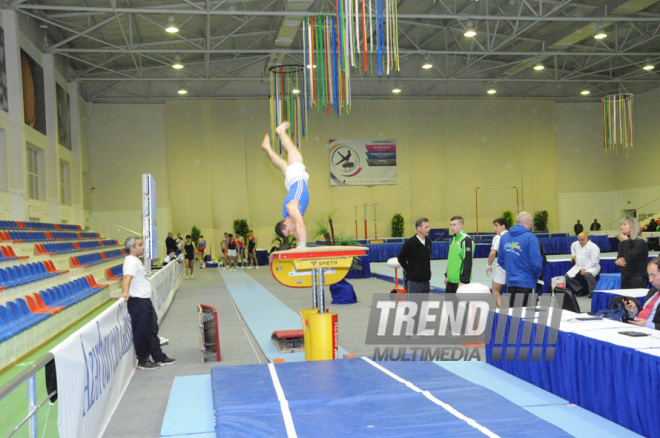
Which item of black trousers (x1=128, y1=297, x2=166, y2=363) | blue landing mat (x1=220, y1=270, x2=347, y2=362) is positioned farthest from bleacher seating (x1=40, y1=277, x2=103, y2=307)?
black trousers (x1=128, y1=297, x2=166, y2=363)

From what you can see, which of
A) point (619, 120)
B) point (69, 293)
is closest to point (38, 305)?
point (69, 293)

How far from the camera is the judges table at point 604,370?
328 centimetres

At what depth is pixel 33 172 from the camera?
55.3ft

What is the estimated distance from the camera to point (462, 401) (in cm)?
380

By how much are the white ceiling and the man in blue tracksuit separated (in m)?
10.9

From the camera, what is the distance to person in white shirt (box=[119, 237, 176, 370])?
19.6ft

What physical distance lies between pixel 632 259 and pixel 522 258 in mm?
2459

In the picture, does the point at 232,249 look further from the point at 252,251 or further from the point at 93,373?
the point at 93,373

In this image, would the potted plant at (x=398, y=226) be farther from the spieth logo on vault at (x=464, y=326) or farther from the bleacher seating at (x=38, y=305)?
the bleacher seating at (x=38, y=305)

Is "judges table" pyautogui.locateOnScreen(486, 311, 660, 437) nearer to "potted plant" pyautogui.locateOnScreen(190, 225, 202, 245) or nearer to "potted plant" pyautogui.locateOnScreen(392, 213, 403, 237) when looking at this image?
"potted plant" pyautogui.locateOnScreen(190, 225, 202, 245)

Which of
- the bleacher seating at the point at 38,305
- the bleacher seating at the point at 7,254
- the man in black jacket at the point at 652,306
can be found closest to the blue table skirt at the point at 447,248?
the bleacher seating at the point at 38,305

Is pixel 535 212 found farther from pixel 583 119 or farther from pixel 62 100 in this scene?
pixel 62 100

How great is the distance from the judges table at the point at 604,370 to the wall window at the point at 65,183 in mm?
19450

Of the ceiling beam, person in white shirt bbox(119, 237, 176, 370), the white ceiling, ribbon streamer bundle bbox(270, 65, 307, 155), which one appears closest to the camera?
person in white shirt bbox(119, 237, 176, 370)
